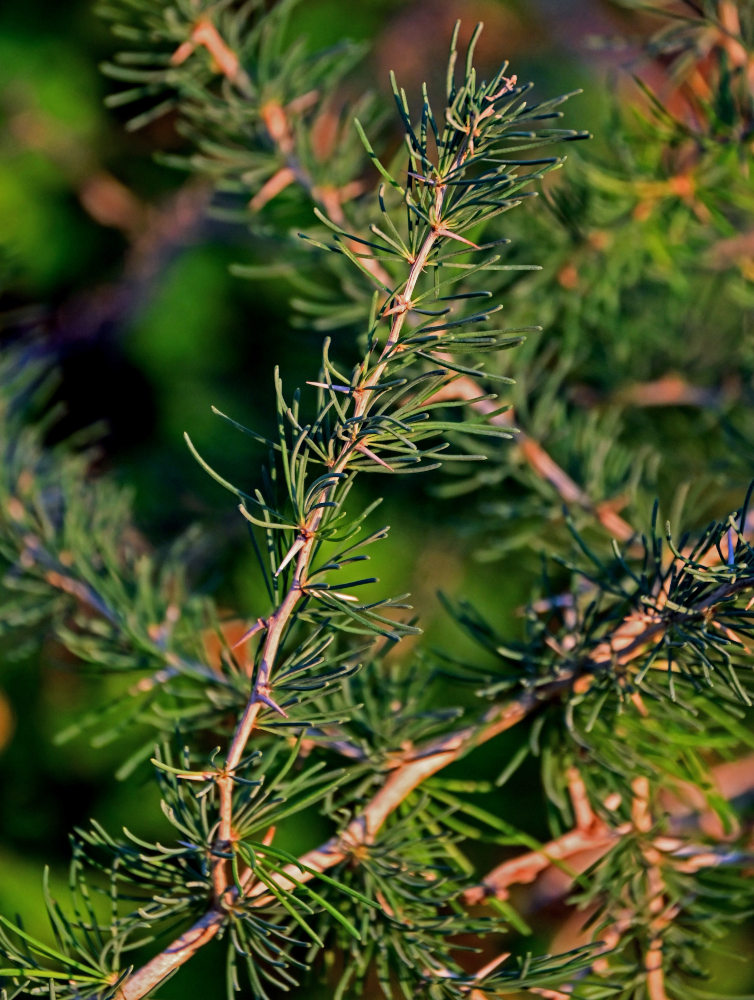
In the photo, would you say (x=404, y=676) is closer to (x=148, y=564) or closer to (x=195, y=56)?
(x=148, y=564)

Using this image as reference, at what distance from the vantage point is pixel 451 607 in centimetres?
21

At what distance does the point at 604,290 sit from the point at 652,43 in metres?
0.07

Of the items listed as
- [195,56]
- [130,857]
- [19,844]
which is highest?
[195,56]

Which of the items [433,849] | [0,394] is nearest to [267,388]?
[0,394]

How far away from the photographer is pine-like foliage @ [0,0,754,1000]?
15 centimetres

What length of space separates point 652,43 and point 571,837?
22cm

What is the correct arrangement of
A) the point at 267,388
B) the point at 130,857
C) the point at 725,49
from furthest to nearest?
the point at 267,388 < the point at 725,49 < the point at 130,857

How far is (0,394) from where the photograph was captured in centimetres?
28

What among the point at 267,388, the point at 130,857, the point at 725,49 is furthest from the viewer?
the point at 267,388

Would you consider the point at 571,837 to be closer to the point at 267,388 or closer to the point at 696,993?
the point at 696,993

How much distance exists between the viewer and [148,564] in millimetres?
223

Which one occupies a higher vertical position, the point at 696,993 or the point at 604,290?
the point at 604,290

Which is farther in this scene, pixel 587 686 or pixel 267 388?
pixel 267 388

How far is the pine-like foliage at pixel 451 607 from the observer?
0.15 meters
